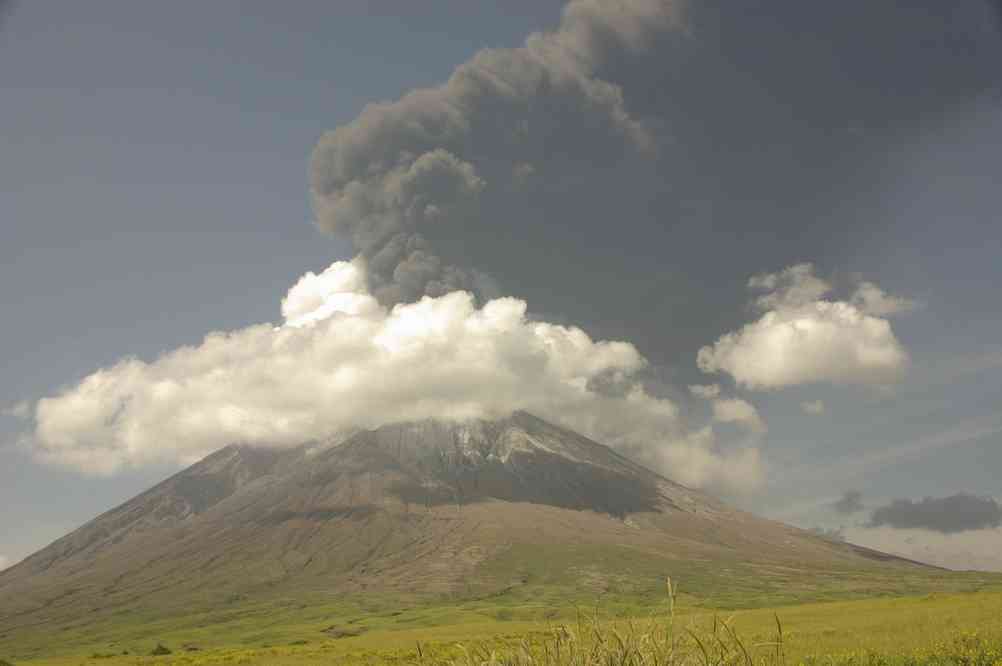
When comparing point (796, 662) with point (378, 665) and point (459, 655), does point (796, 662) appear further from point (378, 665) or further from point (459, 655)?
point (378, 665)

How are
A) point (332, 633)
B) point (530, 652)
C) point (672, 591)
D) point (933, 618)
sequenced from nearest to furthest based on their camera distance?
point (672, 591) < point (530, 652) < point (933, 618) < point (332, 633)

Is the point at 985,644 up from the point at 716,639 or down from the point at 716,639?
down

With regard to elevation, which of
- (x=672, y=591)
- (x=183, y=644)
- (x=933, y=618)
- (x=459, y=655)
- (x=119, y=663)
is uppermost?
(x=672, y=591)

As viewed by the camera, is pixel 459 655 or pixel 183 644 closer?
pixel 459 655

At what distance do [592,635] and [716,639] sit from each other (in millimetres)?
2335

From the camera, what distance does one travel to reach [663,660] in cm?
1262

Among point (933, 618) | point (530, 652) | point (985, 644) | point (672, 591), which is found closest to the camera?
point (672, 591)

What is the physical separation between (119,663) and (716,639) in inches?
3713

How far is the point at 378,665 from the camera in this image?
59781 millimetres

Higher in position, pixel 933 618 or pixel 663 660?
pixel 663 660

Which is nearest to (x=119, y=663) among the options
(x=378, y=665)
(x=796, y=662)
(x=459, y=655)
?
(x=378, y=665)

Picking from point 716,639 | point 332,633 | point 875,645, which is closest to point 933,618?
point 875,645

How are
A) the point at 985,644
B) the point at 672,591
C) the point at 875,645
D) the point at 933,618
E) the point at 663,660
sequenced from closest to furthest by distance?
the point at 672,591
the point at 663,660
the point at 985,644
the point at 875,645
the point at 933,618

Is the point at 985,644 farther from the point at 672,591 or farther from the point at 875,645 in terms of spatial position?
the point at 672,591
